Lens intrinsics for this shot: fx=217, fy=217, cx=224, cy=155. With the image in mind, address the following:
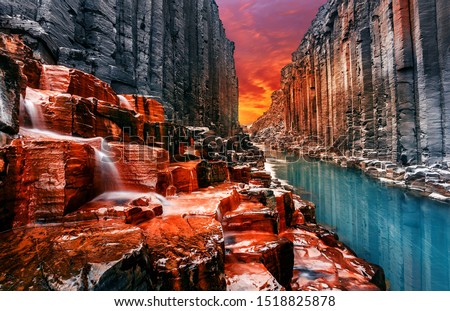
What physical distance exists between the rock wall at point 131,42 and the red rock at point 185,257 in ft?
43.4

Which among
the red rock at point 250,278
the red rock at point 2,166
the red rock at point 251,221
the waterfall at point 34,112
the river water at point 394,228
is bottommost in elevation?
the river water at point 394,228

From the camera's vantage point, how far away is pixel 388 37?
19281mm

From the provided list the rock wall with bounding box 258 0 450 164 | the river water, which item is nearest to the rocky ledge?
the river water

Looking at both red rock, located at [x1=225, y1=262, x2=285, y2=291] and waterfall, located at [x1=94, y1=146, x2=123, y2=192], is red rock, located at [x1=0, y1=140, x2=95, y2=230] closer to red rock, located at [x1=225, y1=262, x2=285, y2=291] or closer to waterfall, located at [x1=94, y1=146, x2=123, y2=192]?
waterfall, located at [x1=94, y1=146, x2=123, y2=192]

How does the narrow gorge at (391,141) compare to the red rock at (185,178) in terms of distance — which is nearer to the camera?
the red rock at (185,178)

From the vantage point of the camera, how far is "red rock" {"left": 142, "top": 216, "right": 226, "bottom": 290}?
279 cm

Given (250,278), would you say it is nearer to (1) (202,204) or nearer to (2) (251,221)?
(2) (251,221)

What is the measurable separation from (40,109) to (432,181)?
62.7 feet

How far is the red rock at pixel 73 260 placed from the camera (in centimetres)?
214

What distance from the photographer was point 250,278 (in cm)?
361

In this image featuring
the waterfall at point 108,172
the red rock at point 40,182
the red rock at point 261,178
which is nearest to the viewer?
the red rock at point 40,182

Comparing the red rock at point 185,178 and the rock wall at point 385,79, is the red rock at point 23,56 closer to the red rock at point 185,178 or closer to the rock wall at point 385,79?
the red rock at point 185,178

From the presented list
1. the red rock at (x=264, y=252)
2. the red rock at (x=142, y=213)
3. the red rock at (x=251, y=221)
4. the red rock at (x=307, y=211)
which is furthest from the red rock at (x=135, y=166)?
the red rock at (x=307, y=211)

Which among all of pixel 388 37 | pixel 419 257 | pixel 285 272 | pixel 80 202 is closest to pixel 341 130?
pixel 388 37
